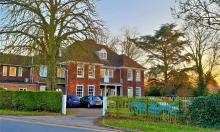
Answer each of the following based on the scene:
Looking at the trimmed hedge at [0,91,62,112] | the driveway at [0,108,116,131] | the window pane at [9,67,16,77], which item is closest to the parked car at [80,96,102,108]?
the trimmed hedge at [0,91,62,112]

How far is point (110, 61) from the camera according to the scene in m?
66.8

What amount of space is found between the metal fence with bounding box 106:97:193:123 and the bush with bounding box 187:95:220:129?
570mm

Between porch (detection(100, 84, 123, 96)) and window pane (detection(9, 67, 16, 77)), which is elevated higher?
window pane (detection(9, 67, 16, 77))

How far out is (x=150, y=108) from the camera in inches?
1006

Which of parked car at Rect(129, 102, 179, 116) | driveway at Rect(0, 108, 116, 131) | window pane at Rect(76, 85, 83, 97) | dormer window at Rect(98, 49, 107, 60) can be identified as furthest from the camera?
dormer window at Rect(98, 49, 107, 60)

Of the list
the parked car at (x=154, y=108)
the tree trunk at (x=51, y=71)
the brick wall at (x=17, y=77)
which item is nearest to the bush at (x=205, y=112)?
the parked car at (x=154, y=108)

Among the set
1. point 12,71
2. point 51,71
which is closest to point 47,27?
point 51,71

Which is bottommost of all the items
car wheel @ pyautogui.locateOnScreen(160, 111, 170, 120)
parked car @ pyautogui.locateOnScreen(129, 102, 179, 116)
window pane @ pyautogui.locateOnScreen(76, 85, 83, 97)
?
car wheel @ pyautogui.locateOnScreen(160, 111, 170, 120)

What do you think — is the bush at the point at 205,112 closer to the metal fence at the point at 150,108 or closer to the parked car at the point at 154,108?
the metal fence at the point at 150,108

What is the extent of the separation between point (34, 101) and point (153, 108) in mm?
12614

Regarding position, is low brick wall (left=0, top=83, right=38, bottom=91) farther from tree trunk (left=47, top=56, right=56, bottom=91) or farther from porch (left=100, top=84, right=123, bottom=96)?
tree trunk (left=47, top=56, right=56, bottom=91)

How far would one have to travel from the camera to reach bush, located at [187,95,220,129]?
2202 centimetres

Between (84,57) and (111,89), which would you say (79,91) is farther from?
(111,89)

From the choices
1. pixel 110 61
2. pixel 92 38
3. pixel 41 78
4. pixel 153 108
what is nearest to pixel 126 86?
pixel 110 61
